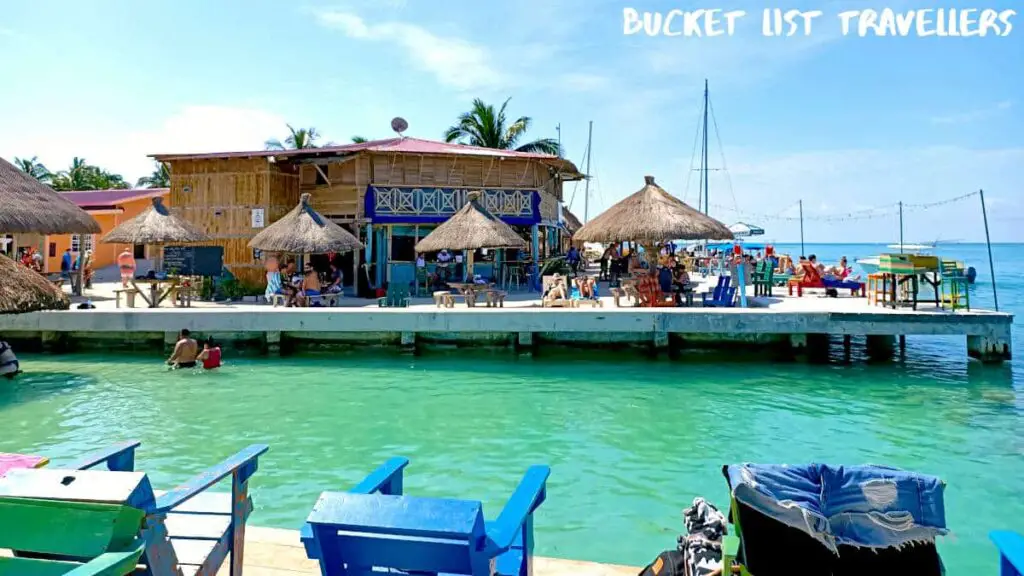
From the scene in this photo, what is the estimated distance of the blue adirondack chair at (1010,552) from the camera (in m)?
2.35

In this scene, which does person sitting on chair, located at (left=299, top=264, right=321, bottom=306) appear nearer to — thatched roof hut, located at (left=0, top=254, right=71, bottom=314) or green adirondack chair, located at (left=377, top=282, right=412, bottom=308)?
green adirondack chair, located at (left=377, top=282, right=412, bottom=308)

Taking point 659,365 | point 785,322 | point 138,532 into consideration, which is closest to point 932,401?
point 785,322

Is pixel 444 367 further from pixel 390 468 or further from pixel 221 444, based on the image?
pixel 390 468

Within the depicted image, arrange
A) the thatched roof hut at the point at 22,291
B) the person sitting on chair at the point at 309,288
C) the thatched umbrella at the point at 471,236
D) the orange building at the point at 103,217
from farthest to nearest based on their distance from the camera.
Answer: the orange building at the point at 103,217 < the thatched umbrella at the point at 471,236 < the person sitting on chair at the point at 309,288 < the thatched roof hut at the point at 22,291

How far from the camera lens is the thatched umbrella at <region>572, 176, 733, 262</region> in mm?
16578

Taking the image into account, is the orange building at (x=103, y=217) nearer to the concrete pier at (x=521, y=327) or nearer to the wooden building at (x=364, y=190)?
the wooden building at (x=364, y=190)

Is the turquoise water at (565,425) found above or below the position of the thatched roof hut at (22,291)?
below

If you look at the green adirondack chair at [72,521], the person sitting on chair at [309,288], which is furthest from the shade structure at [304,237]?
the green adirondack chair at [72,521]

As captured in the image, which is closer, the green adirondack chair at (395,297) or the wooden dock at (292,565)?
the wooden dock at (292,565)

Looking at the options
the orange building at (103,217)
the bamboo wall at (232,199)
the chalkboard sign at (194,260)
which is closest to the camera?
the chalkboard sign at (194,260)

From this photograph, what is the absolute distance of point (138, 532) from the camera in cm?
245

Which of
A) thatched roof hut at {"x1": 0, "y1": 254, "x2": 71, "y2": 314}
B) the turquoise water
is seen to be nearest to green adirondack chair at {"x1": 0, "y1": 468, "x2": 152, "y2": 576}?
the turquoise water

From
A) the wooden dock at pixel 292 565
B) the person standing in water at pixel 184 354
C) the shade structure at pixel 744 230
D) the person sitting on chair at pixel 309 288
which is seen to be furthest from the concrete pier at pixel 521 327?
the shade structure at pixel 744 230

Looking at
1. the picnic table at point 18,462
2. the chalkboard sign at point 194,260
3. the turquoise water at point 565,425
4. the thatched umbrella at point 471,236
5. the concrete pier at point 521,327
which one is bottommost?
the turquoise water at point 565,425
